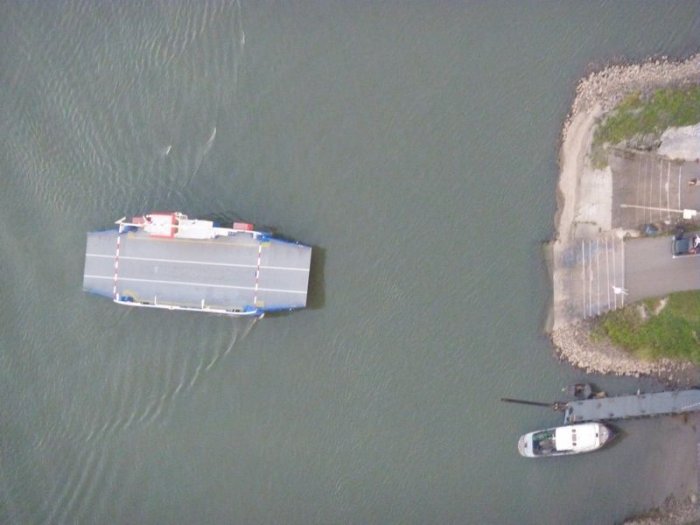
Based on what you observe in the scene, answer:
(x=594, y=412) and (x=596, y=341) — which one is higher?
(x=596, y=341)

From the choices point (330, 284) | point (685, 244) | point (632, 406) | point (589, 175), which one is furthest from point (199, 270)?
point (685, 244)

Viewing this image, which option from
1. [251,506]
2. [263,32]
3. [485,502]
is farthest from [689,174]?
[251,506]

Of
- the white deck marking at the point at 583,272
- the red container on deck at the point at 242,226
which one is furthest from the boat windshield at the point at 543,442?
the red container on deck at the point at 242,226

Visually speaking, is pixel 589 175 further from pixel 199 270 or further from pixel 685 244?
pixel 199 270

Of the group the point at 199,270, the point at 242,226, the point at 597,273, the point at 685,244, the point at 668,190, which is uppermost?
the point at 668,190

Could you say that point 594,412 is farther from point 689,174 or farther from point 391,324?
point 689,174

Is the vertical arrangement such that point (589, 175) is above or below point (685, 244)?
above

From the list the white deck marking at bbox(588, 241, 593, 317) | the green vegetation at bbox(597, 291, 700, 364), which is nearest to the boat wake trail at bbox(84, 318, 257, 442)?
the white deck marking at bbox(588, 241, 593, 317)

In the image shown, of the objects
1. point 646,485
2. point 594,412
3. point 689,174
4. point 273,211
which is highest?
point 689,174
